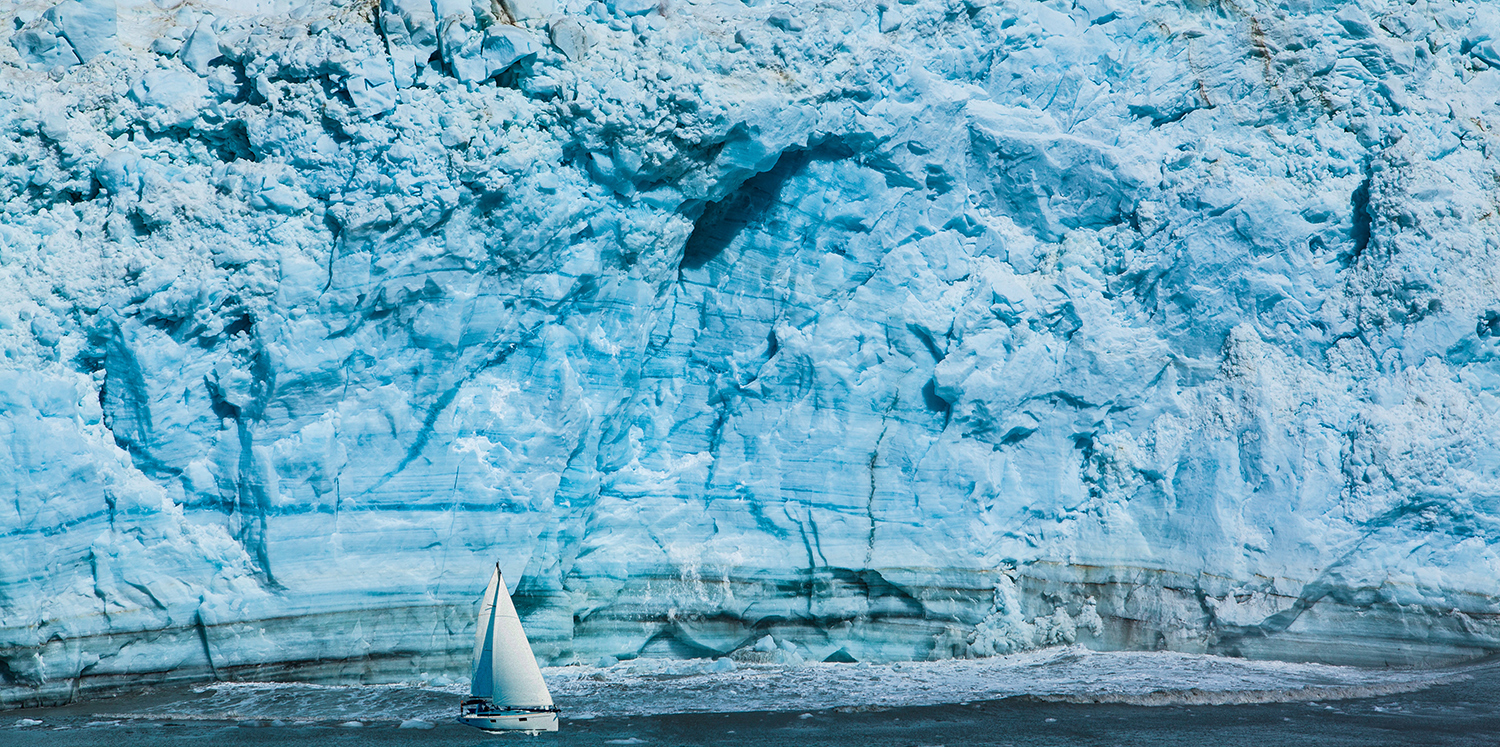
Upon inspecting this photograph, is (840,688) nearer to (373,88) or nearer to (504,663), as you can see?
(504,663)

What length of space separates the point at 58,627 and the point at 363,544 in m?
2.16

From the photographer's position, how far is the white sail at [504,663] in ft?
29.3

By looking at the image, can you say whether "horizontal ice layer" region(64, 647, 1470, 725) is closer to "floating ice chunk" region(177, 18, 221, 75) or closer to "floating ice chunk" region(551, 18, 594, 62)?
"floating ice chunk" region(177, 18, 221, 75)

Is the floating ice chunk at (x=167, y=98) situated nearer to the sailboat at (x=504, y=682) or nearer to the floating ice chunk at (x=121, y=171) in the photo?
the floating ice chunk at (x=121, y=171)

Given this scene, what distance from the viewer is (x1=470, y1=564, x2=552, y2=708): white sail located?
8930mm

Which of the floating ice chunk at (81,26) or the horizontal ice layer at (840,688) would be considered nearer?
the horizontal ice layer at (840,688)

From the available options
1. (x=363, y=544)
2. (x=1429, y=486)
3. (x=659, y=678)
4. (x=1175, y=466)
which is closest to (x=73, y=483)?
(x=363, y=544)

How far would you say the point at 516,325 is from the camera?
33.6 feet

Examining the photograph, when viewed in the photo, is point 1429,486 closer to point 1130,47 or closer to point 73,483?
point 1130,47

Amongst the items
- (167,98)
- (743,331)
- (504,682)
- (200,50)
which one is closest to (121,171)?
(167,98)

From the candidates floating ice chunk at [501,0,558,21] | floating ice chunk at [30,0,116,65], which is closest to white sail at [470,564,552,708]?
floating ice chunk at [501,0,558,21]

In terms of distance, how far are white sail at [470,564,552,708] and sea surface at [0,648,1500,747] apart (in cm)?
27

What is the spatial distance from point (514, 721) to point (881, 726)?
2.55 m

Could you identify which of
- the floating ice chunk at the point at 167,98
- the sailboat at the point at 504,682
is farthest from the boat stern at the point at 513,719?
the floating ice chunk at the point at 167,98
